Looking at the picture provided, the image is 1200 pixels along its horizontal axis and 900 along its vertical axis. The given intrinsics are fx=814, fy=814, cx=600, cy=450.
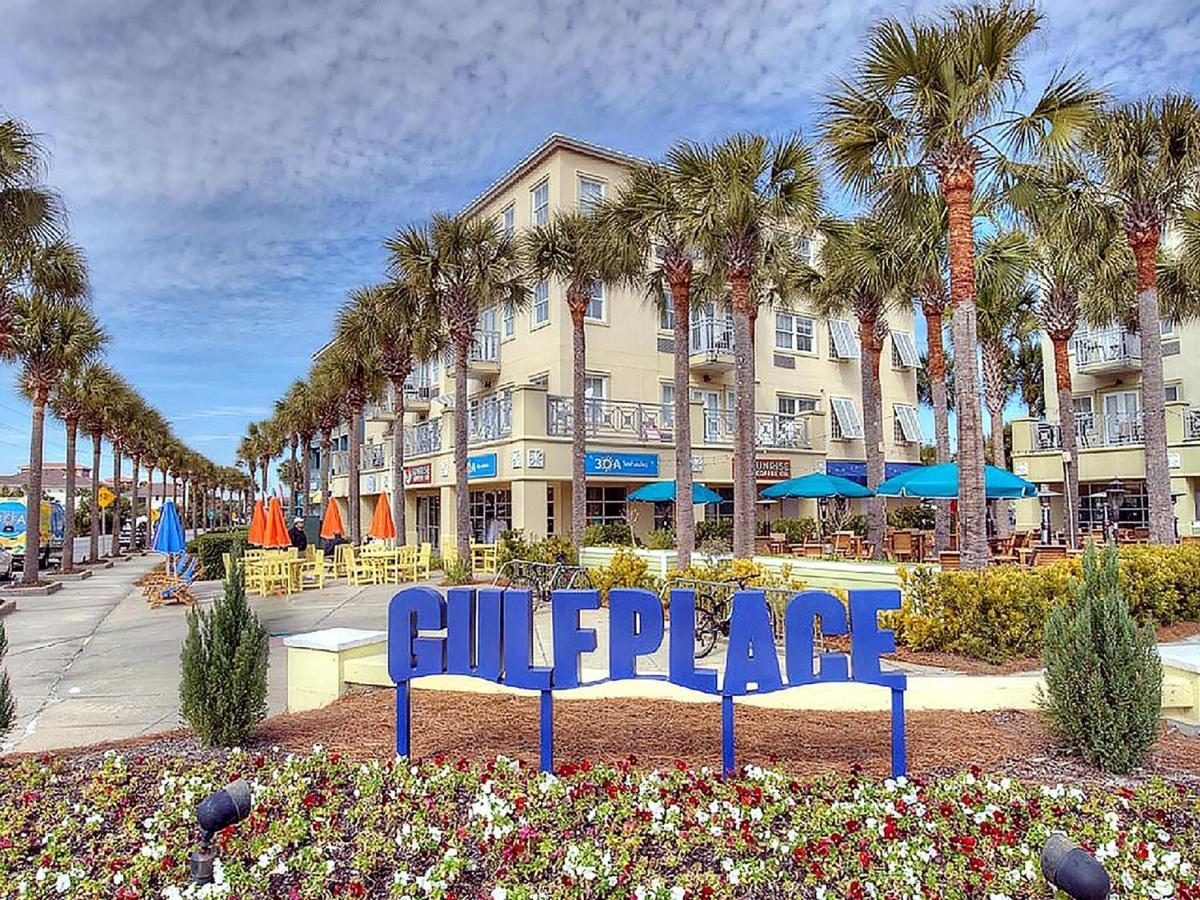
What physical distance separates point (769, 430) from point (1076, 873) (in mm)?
25360

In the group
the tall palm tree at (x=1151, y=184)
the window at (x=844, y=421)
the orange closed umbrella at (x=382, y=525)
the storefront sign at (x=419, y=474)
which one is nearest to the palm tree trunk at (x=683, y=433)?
the tall palm tree at (x=1151, y=184)

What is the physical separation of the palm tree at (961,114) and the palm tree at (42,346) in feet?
70.1

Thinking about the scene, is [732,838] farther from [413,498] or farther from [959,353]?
[413,498]

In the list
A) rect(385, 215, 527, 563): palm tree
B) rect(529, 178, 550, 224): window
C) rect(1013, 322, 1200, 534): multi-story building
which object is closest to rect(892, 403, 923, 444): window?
rect(1013, 322, 1200, 534): multi-story building

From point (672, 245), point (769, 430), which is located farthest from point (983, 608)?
point (769, 430)

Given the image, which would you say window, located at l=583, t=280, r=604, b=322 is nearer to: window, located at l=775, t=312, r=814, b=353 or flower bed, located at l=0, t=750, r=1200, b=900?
window, located at l=775, t=312, r=814, b=353

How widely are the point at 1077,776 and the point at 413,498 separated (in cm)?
3120

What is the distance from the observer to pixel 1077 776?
5223 mm

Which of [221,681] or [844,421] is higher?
[844,421]

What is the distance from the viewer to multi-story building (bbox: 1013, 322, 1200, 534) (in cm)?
2445

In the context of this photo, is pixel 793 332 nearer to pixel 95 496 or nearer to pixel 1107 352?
pixel 1107 352

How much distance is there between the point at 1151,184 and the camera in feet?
45.6

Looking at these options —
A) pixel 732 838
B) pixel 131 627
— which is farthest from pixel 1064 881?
pixel 131 627

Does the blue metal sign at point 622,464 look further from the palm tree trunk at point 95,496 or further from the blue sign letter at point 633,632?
the palm tree trunk at point 95,496
